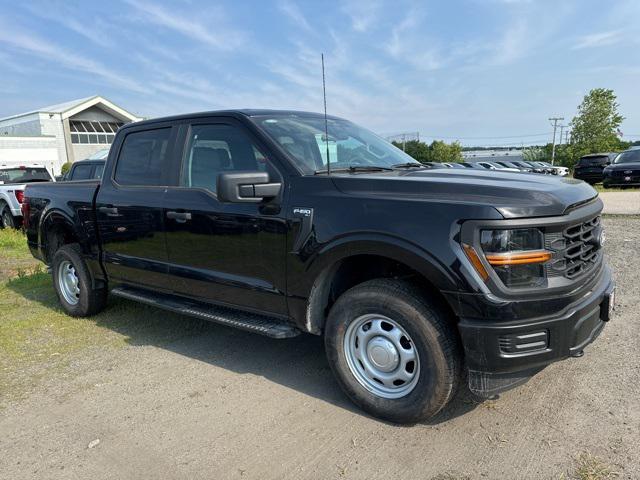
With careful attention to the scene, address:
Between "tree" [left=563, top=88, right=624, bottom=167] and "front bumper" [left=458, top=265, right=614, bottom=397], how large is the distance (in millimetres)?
44504

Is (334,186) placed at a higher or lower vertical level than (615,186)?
higher

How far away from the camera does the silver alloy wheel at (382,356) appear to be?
2.89 m

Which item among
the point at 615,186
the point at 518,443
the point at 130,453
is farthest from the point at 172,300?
the point at 615,186

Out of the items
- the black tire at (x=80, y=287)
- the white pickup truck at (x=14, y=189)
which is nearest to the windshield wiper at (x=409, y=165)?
the black tire at (x=80, y=287)

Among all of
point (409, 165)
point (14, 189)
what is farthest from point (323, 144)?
point (14, 189)

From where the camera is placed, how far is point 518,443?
270 centimetres

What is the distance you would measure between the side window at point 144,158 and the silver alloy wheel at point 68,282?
53.3 inches

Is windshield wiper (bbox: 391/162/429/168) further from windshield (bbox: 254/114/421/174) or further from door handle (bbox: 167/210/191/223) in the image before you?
door handle (bbox: 167/210/191/223)

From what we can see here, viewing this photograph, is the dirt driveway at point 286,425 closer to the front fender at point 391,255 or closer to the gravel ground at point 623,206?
the front fender at point 391,255

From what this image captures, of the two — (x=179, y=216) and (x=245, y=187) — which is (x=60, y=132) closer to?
(x=179, y=216)

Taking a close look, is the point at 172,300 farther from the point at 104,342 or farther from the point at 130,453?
the point at 130,453

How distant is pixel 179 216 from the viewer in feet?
12.5

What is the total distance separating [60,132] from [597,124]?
43.2 m

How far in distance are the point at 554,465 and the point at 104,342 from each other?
377 centimetres
